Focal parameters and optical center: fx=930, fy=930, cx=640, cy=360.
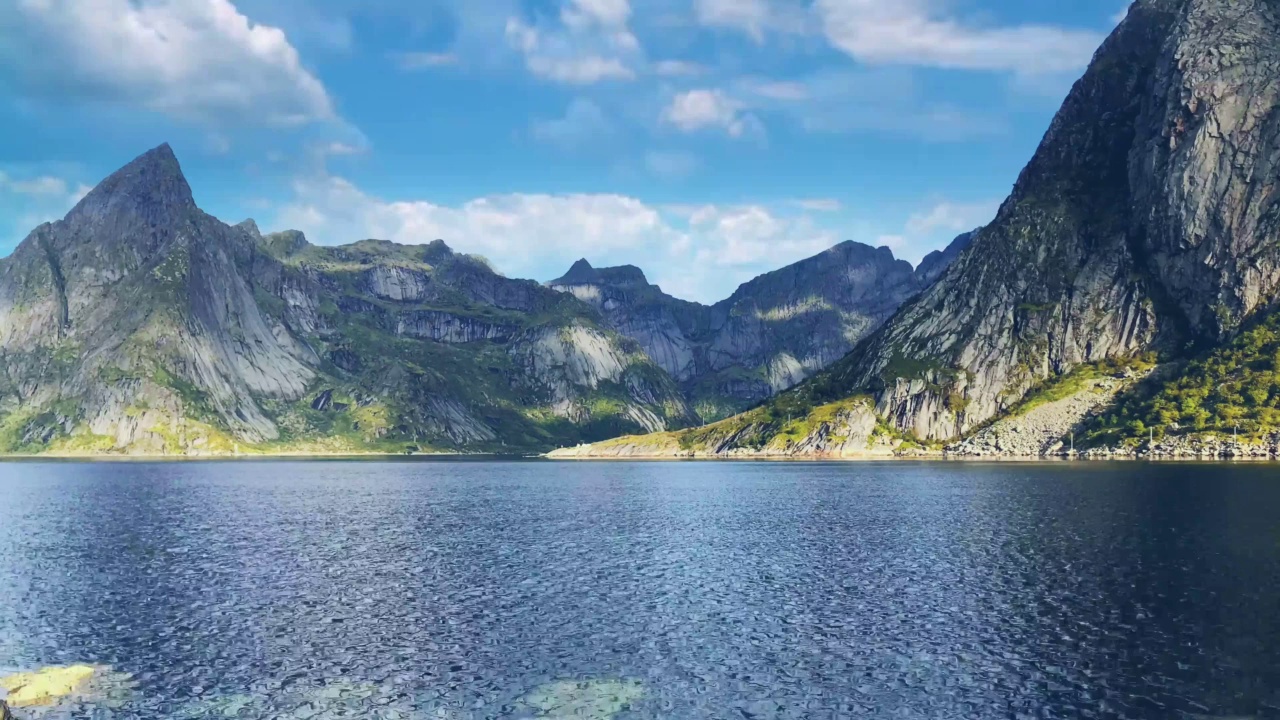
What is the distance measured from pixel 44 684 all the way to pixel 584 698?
3140 cm

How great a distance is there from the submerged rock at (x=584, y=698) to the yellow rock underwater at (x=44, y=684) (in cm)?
2676

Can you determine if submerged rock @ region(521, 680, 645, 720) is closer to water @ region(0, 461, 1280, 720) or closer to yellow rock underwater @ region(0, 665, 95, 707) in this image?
water @ region(0, 461, 1280, 720)

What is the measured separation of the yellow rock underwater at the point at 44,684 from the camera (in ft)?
170

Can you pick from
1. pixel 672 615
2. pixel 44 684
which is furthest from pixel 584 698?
pixel 44 684

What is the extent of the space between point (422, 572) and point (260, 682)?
38570 mm

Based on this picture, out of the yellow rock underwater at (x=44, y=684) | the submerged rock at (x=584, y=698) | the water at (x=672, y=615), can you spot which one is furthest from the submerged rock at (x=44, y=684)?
the submerged rock at (x=584, y=698)

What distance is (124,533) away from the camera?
126 metres

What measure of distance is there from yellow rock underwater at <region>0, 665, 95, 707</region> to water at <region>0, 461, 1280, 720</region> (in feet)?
8.90

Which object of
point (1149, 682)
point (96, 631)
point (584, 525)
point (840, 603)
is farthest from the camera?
point (584, 525)

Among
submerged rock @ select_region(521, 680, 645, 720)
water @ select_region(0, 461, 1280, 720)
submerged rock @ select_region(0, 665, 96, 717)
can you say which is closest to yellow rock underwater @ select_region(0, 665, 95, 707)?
submerged rock @ select_region(0, 665, 96, 717)

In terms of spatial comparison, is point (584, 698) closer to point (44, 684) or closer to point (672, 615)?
point (672, 615)

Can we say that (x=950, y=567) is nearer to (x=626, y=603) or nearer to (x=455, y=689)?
(x=626, y=603)

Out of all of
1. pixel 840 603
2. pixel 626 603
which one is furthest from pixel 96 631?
pixel 840 603

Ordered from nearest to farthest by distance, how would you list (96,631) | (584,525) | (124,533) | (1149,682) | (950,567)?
(1149,682), (96,631), (950,567), (124,533), (584,525)
